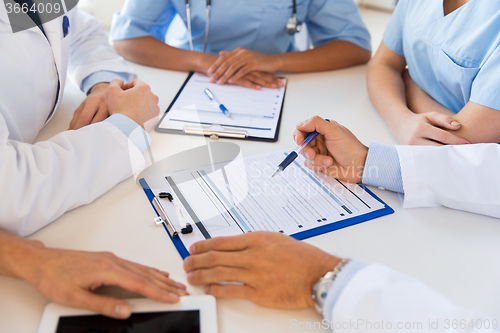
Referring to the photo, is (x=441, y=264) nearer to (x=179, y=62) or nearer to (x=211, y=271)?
(x=211, y=271)

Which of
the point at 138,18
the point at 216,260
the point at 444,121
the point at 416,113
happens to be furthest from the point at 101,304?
the point at 138,18

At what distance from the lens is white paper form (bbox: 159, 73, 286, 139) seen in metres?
0.90

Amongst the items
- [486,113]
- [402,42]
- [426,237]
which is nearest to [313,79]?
[402,42]

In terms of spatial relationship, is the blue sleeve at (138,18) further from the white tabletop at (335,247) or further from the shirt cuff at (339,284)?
the shirt cuff at (339,284)

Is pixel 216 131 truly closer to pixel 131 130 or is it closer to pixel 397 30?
pixel 131 130

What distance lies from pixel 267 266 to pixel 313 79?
82 centimetres

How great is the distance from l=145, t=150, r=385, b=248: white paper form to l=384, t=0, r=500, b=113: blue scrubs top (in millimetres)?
370

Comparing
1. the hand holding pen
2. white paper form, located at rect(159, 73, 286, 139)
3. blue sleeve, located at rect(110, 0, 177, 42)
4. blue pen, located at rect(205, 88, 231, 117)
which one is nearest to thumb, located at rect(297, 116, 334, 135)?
the hand holding pen

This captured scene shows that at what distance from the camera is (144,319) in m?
0.46

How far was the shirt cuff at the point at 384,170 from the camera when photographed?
0.72 meters

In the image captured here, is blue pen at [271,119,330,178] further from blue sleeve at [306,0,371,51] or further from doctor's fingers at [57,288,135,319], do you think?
blue sleeve at [306,0,371,51]

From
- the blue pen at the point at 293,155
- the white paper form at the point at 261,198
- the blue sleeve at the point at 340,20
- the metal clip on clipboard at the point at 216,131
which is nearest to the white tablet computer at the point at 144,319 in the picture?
the white paper form at the point at 261,198

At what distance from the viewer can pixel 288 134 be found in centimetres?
89

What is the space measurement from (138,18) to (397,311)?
1198 mm
